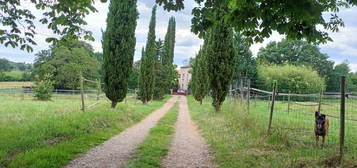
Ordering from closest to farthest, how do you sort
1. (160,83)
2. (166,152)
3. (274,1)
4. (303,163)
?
1. (274,1)
2. (303,163)
3. (166,152)
4. (160,83)

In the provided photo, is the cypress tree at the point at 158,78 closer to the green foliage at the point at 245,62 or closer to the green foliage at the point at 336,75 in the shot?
the green foliage at the point at 245,62

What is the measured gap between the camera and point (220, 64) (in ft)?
55.2

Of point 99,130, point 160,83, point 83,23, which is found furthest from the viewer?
point 160,83

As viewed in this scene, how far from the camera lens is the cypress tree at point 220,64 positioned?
16703 mm

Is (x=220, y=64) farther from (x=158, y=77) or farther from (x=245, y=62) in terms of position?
(x=245, y=62)

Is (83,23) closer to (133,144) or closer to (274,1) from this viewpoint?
(133,144)

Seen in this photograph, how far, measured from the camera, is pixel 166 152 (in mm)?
6727

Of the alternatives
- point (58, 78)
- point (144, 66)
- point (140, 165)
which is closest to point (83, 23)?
point (140, 165)

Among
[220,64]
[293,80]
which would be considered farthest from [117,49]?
[293,80]

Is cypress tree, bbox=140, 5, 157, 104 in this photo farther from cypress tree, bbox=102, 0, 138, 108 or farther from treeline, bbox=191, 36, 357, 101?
cypress tree, bbox=102, 0, 138, 108

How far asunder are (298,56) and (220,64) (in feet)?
187

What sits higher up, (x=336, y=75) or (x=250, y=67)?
(x=250, y=67)

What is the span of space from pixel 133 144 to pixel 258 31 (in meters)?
4.26

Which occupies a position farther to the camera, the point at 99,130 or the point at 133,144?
the point at 99,130
